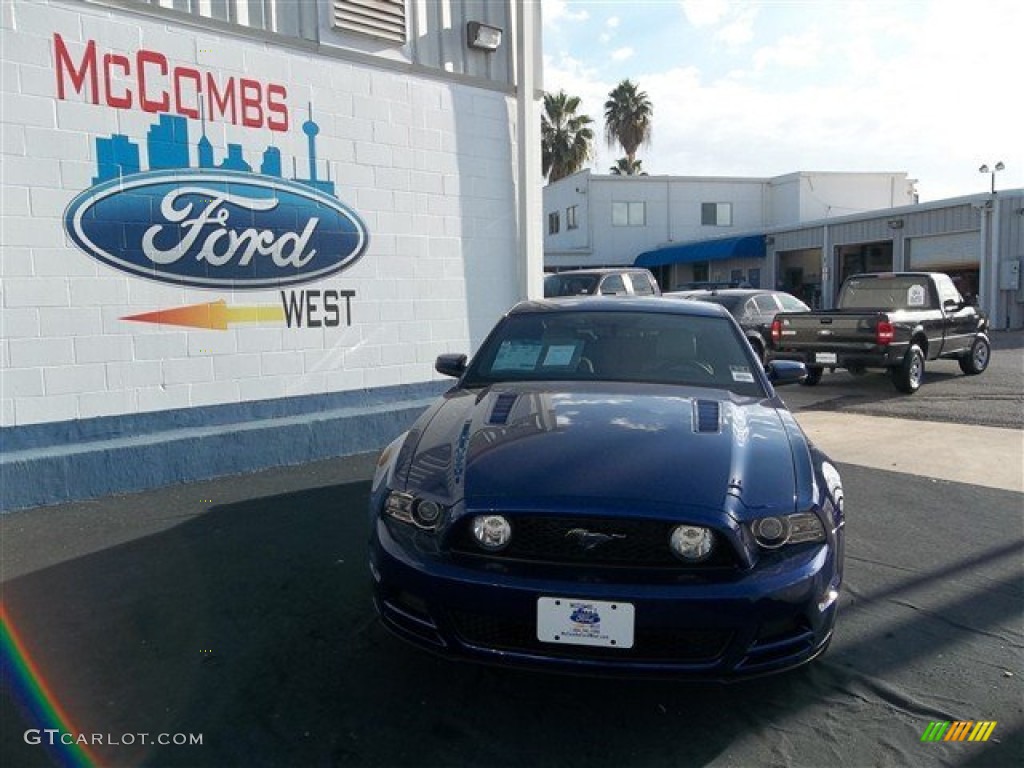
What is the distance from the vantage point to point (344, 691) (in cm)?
285

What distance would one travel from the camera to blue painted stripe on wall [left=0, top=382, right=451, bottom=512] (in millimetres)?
5172

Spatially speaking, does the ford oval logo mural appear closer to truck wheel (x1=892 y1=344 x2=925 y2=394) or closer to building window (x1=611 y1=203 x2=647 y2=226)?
truck wheel (x1=892 y1=344 x2=925 y2=394)

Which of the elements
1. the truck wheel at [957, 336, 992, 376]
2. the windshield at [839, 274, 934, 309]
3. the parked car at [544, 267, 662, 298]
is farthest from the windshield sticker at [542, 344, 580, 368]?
the truck wheel at [957, 336, 992, 376]

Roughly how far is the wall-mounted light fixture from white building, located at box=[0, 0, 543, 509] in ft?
0.10

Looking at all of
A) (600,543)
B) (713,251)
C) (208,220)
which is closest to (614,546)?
(600,543)

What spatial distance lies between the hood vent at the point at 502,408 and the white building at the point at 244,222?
Result: 331 centimetres

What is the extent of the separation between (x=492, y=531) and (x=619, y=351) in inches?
69.9

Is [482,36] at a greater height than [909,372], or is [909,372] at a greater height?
[482,36]

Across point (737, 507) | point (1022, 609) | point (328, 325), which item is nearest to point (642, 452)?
point (737, 507)

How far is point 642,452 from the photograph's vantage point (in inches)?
110

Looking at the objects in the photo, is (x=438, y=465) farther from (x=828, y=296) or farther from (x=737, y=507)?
(x=828, y=296)

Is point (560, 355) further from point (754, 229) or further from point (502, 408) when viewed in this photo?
point (754, 229)

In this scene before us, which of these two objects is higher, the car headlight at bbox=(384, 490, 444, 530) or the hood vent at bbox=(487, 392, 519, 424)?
the hood vent at bbox=(487, 392, 519, 424)

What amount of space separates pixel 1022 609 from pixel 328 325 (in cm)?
548
